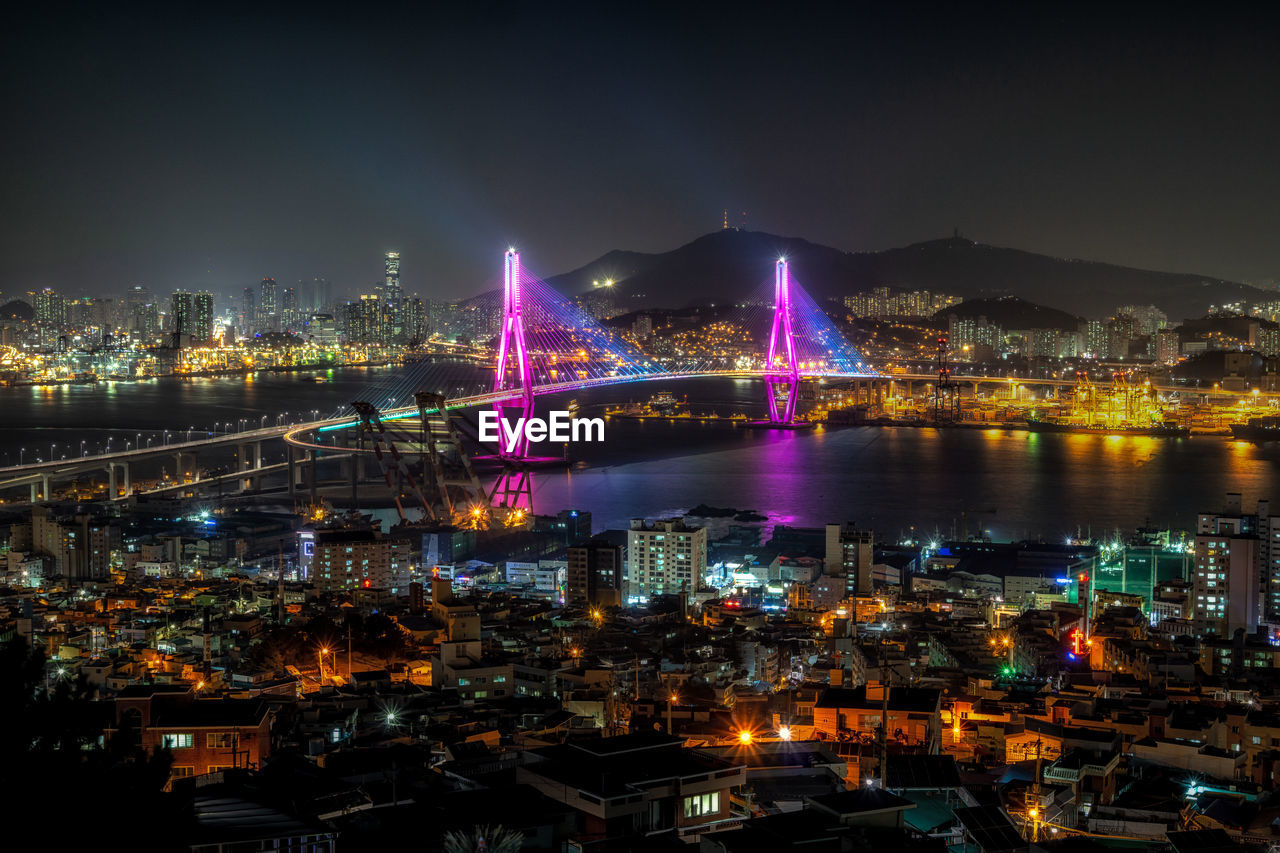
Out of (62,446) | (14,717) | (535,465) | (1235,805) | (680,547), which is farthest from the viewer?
(62,446)

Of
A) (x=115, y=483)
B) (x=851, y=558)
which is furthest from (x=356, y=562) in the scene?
(x=115, y=483)

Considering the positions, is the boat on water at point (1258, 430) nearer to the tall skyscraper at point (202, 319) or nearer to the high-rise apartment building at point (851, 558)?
the high-rise apartment building at point (851, 558)

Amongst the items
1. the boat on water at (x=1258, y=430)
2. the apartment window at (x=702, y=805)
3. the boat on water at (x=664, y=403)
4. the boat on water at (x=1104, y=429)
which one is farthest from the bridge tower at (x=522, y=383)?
the boat on water at (x=1258, y=430)

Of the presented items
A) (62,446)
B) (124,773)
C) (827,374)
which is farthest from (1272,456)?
(124,773)

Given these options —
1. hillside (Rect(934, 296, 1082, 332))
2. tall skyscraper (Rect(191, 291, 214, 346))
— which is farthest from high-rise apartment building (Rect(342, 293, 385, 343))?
hillside (Rect(934, 296, 1082, 332))

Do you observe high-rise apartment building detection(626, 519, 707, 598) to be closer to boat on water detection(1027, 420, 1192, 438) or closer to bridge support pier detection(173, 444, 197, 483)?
bridge support pier detection(173, 444, 197, 483)

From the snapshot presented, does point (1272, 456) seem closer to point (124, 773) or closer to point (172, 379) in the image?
point (124, 773)

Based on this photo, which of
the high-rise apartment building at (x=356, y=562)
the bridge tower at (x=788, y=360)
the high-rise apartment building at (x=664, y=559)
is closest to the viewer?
the high-rise apartment building at (x=356, y=562)
